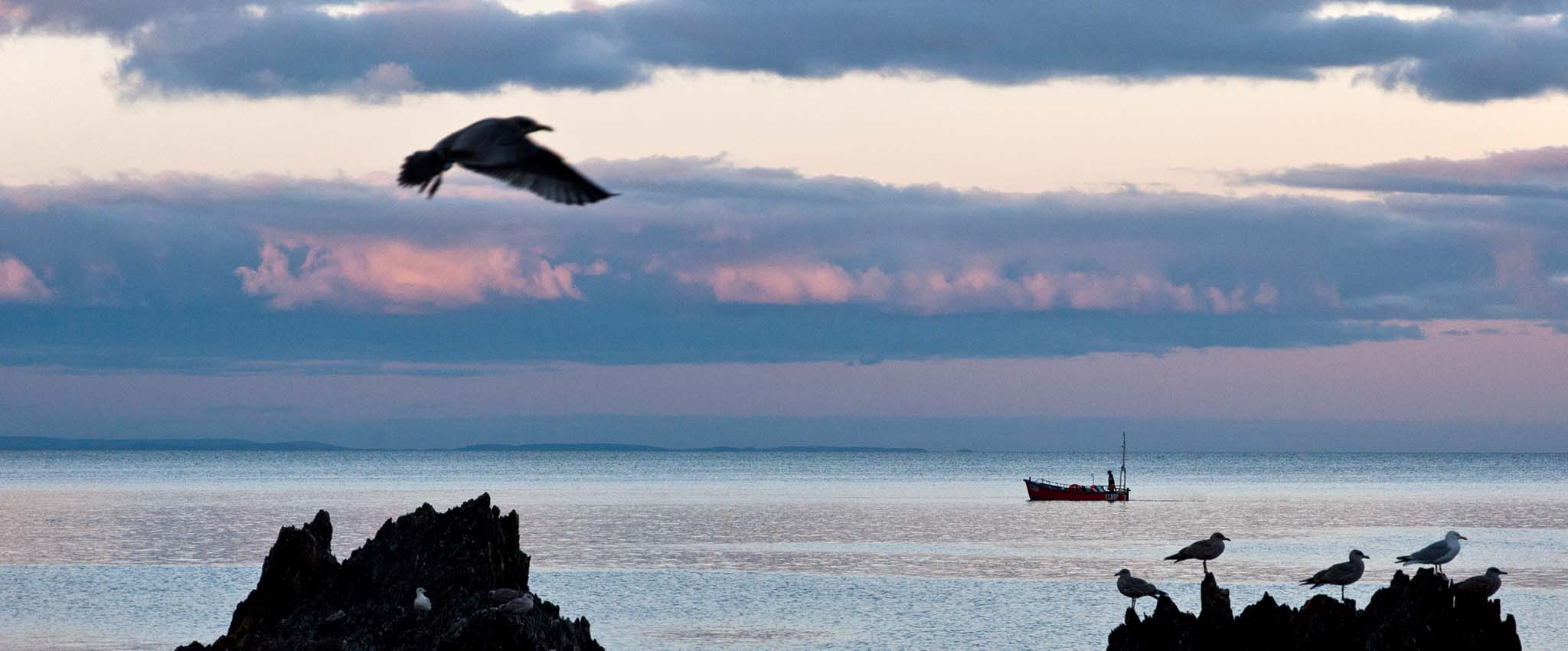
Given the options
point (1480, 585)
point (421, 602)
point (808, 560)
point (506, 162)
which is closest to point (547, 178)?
point (506, 162)

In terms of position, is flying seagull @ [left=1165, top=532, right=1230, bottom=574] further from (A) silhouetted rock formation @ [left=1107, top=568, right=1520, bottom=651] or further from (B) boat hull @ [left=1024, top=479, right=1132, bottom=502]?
(B) boat hull @ [left=1024, top=479, right=1132, bottom=502]

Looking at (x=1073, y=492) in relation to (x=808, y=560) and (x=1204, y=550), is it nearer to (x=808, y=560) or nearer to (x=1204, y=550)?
(x=808, y=560)

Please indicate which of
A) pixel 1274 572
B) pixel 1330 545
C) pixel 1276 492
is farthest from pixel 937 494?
pixel 1274 572

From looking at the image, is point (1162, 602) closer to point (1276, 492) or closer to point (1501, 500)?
point (1501, 500)

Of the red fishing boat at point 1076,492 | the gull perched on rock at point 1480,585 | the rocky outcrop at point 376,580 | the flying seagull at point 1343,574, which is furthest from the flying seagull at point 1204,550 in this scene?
the red fishing boat at point 1076,492

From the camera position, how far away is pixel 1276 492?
183 m

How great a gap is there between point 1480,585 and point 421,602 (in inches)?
701

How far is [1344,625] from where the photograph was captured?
2830 centimetres

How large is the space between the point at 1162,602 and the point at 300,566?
16.1 metres

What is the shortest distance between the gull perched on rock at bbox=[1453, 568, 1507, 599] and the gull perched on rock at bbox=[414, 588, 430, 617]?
16480 millimetres

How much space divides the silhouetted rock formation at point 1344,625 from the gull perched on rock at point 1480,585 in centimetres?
20

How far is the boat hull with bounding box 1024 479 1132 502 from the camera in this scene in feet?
492

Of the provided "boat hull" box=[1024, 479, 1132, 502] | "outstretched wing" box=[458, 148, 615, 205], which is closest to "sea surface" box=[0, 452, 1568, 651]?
"boat hull" box=[1024, 479, 1132, 502]

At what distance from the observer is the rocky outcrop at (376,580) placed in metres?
29.9
